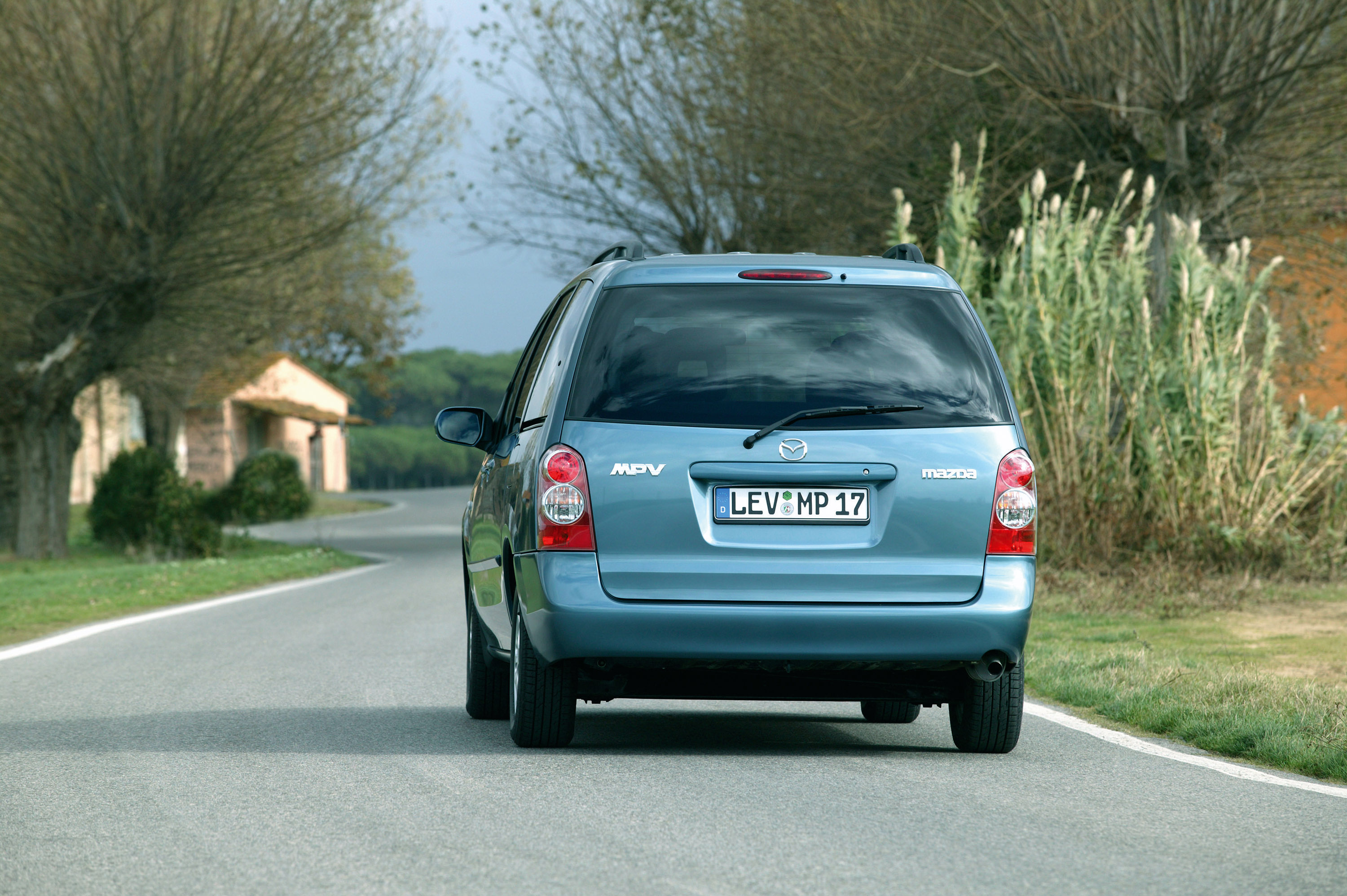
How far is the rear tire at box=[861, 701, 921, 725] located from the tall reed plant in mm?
6600

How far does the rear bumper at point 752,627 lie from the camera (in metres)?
6.07

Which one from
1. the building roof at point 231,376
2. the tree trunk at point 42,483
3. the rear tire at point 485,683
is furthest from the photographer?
the building roof at point 231,376

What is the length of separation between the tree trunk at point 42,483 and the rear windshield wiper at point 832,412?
74.9 ft

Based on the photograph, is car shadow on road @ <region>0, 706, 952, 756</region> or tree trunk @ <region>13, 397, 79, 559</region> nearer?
car shadow on road @ <region>0, 706, 952, 756</region>

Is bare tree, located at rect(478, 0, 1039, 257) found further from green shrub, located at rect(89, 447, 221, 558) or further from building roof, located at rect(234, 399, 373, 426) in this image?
building roof, located at rect(234, 399, 373, 426)

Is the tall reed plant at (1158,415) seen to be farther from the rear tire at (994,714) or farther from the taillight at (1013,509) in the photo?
the taillight at (1013,509)

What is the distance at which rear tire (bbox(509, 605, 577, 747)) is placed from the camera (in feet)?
21.4

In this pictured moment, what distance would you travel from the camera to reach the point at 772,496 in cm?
610

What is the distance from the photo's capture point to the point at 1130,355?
1472cm

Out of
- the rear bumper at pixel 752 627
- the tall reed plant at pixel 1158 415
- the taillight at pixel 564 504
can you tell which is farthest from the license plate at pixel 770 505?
the tall reed plant at pixel 1158 415

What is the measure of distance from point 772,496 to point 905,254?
169 cm

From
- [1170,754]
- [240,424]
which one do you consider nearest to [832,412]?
[1170,754]

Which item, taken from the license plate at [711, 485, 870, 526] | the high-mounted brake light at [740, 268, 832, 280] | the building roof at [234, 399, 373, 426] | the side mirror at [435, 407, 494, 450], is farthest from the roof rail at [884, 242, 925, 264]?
the building roof at [234, 399, 373, 426]

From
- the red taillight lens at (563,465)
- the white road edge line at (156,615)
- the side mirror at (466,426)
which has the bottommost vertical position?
the white road edge line at (156,615)
